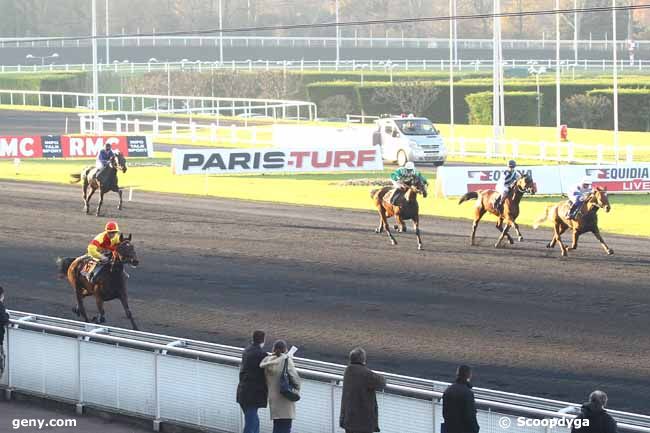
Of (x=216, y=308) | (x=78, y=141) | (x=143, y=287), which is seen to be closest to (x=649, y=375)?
(x=216, y=308)

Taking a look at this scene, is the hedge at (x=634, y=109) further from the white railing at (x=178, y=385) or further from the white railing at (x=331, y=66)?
the white railing at (x=178, y=385)

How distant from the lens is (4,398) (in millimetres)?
14484

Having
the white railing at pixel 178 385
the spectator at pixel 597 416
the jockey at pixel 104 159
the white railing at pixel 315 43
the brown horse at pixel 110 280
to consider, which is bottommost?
the white railing at pixel 178 385

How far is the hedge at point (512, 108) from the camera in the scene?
2837 inches

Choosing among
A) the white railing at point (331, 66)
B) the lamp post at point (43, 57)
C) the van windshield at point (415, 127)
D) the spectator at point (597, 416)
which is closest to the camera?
the spectator at point (597, 416)

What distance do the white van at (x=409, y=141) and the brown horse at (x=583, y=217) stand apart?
2023 centimetres

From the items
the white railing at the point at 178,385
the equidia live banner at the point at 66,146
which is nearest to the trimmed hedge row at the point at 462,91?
the equidia live banner at the point at 66,146

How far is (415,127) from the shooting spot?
45781mm

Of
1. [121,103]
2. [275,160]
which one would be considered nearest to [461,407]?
[275,160]

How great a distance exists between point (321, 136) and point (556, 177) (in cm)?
1512

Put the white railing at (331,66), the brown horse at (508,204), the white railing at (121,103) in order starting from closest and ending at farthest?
the brown horse at (508,204), the white railing at (121,103), the white railing at (331,66)

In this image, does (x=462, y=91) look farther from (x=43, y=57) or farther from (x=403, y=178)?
(x=403, y=178)

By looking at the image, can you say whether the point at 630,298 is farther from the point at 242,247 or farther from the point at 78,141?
the point at 78,141

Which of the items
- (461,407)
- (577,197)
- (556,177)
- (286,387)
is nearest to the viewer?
(461,407)
